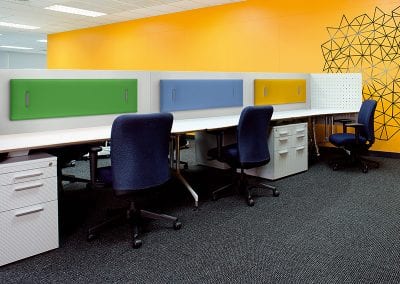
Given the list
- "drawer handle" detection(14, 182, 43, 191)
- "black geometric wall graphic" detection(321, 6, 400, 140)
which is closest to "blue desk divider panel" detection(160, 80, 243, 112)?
"drawer handle" detection(14, 182, 43, 191)

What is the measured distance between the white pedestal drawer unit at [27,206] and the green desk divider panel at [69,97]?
1.99ft

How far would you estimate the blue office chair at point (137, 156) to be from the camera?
2045 mm

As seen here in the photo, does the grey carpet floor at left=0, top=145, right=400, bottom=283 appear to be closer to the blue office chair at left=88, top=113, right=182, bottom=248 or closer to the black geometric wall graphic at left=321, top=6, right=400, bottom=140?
the blue office chair at left=88, top=113, right=182, bottom=248

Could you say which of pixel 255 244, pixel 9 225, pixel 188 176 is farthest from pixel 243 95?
pixel 9 225

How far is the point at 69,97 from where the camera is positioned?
2801 millimetres

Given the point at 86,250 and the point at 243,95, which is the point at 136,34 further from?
the point at 86,250

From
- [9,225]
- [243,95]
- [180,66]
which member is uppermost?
[180,66]

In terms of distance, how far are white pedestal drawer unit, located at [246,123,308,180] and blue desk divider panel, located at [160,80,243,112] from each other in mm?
667

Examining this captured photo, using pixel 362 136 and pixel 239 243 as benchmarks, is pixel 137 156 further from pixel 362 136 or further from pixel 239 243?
pixel 362 136

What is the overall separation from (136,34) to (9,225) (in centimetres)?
639

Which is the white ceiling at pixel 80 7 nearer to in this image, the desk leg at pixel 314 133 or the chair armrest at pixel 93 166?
Result: the desk leg at pixel 314 133

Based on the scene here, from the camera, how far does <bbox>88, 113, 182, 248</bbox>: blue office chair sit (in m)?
2.04

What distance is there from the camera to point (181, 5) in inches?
255

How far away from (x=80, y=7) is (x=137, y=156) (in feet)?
18.0
